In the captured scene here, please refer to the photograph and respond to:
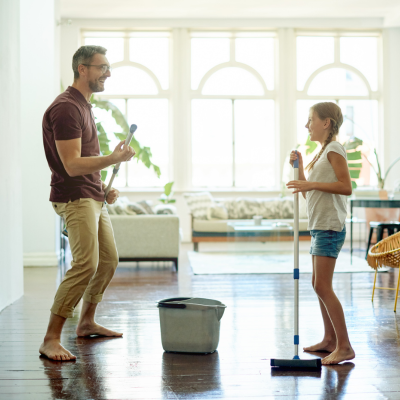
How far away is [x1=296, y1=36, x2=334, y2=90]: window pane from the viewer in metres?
10.4

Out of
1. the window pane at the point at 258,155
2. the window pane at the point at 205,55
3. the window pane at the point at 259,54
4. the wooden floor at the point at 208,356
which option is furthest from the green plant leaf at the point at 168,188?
the wooden floor at the point at 208,356

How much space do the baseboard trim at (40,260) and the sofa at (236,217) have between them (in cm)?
221

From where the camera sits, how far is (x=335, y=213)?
8.80 feet

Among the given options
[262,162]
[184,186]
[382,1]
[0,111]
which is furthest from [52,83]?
[382,1]

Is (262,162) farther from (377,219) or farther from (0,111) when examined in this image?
(0,111)

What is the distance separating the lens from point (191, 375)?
2.55m

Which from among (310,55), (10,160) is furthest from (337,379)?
(310,55)

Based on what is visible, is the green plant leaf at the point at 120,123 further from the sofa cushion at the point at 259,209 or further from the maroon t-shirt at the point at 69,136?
the maroon t-shirt at the point at 69,136

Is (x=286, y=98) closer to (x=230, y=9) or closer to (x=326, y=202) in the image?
(x=230, y=9)

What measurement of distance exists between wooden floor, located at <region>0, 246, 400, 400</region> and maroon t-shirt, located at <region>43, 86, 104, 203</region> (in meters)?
0.85

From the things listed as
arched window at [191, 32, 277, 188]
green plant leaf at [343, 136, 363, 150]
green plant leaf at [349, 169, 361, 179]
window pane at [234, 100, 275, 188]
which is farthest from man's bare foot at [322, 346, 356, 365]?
window pane at [234, 100, 275, 188]

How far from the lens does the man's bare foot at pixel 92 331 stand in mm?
3242

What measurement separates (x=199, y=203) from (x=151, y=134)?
2.46 metres

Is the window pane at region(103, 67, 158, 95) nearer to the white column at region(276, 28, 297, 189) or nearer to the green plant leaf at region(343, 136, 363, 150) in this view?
the white column at region(276, 28, 297, 189)
